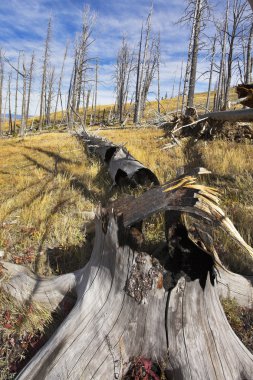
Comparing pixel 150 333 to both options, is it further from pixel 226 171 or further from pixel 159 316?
pixel 226 171

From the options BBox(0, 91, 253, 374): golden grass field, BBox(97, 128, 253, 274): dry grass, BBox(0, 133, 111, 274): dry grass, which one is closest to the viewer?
BBox(0, 91, 253, 374): golden grass field

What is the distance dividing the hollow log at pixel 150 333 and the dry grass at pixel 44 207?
1.41m

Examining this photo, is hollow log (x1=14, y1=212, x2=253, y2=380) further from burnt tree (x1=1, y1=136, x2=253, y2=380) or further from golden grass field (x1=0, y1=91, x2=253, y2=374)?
golden grass field (x1=0, y1=91, x2=253, y2=374)

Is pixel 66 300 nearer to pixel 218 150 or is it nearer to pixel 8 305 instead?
pixel 8 305

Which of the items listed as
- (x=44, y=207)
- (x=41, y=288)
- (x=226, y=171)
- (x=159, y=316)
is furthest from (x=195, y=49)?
(x=159, y=316)

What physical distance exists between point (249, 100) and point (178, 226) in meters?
2.63

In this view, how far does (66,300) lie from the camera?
9.84ft

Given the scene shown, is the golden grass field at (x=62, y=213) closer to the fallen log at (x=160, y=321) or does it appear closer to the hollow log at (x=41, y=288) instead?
the hollow log at (x=41, y=288)

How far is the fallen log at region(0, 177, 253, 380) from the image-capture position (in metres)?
2.18

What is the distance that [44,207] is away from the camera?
4988mm

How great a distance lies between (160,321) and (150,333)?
115 mm

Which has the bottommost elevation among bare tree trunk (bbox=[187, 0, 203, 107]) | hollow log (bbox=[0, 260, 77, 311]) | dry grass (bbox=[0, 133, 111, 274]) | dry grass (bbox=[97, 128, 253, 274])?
hollow log (bbox=[0, 260, 77, 311])

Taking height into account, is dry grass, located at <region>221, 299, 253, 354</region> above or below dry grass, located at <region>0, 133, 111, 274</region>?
below

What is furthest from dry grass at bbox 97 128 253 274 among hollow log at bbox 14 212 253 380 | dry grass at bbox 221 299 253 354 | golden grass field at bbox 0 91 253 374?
hollow log at bbox 14 212 253 380
